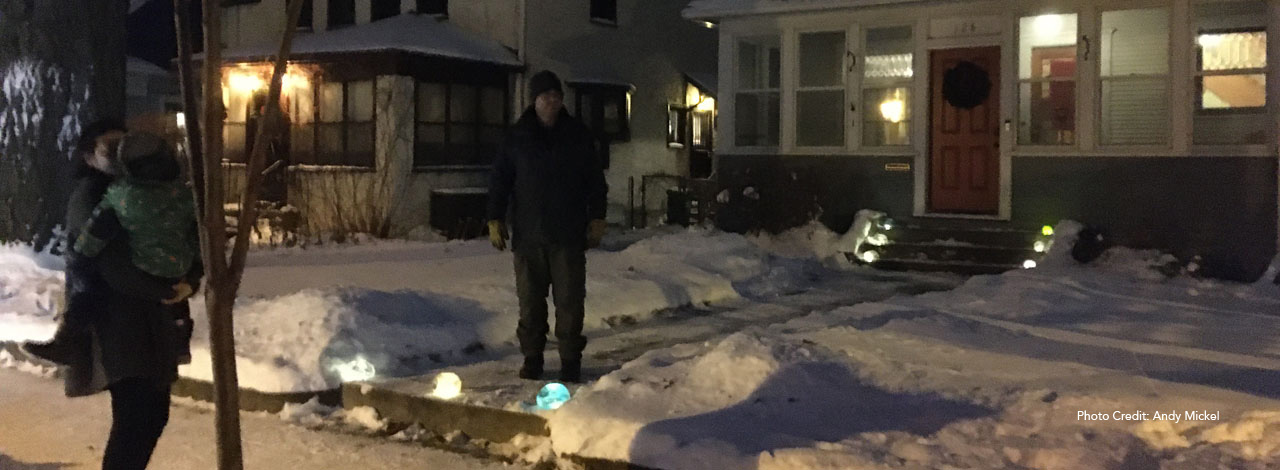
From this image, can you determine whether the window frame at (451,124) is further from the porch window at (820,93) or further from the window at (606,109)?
the porch window at (820,93)

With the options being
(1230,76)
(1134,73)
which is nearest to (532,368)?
(1230,76)

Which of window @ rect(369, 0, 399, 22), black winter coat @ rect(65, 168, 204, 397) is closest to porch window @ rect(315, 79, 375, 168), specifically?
window @ rect(369, 0, 399, 22)

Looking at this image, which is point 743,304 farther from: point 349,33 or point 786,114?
point 349,33

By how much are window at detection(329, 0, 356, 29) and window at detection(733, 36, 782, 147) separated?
9283mm

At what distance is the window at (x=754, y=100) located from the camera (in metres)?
15.3

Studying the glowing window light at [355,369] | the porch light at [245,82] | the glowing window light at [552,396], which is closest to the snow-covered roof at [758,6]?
the glowing window light at [355,369]

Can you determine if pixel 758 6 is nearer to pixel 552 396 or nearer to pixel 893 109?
pixel 893 109

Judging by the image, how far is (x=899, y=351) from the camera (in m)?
6.99

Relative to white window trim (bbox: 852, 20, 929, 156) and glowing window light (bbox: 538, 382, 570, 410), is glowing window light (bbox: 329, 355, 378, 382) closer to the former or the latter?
glowing window light (bbox: 538, 382, 570, 410)

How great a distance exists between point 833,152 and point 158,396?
11002mm

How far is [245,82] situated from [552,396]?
16.8m

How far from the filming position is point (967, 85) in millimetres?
13469

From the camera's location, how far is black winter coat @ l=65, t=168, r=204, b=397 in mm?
4301

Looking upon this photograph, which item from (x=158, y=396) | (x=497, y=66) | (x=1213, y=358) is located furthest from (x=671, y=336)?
(x=497, y=66)
